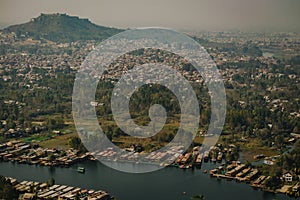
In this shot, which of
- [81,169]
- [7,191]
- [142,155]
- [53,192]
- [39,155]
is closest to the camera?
[7,191]

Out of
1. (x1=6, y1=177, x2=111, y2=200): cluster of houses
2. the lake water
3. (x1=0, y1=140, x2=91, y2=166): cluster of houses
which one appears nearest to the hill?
(x1=0, y1=140, x2=91, y2=166): cluster of houses

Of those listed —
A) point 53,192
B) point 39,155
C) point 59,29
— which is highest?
point 59,29

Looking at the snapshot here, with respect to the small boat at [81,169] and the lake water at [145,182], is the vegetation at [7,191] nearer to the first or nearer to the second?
the lake water at [145,182]

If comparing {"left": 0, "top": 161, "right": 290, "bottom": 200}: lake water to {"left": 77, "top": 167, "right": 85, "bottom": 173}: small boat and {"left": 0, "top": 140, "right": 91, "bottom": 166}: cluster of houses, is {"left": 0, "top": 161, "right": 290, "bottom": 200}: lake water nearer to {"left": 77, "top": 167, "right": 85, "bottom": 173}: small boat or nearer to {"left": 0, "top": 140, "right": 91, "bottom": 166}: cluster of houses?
{"left": 77, "top": 167, "right": 85, "bottom": 173}: small boat

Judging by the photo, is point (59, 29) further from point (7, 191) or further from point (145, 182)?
point (7, 191)

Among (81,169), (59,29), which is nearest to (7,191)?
(81,169)

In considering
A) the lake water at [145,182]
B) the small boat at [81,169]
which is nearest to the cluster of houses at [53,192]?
the lake water at [145,182]

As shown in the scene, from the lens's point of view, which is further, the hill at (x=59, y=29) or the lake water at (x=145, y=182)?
the hill at (x=59, y=29)
